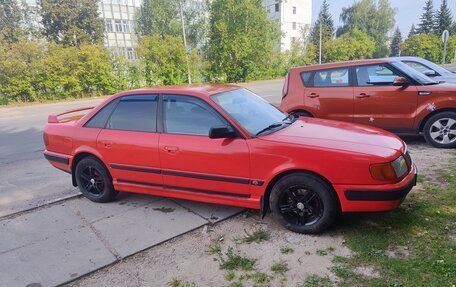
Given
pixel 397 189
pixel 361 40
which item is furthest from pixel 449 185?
pixel 361 40

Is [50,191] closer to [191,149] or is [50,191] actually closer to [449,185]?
[191,149]

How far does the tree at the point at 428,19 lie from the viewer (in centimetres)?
5966

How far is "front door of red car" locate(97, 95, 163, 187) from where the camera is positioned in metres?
4.15

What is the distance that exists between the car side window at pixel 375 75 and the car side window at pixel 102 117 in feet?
15.3

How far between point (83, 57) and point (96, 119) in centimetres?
1924

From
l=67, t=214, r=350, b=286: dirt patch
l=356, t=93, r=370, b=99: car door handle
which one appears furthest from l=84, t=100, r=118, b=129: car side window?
l=356, t=93, r=370, b=99: car door handle

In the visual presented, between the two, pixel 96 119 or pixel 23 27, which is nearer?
pixel 96 119

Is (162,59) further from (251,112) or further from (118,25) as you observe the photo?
(118,25)

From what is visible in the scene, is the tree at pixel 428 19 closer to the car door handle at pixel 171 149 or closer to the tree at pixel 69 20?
the tree at pixel 69 20

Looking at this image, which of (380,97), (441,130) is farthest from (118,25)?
(441,130)

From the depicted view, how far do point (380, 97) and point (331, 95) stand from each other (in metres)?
0.92

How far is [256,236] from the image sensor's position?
11.7 ft

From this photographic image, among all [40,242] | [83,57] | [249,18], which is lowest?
[40,242]

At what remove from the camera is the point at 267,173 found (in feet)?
11.7
